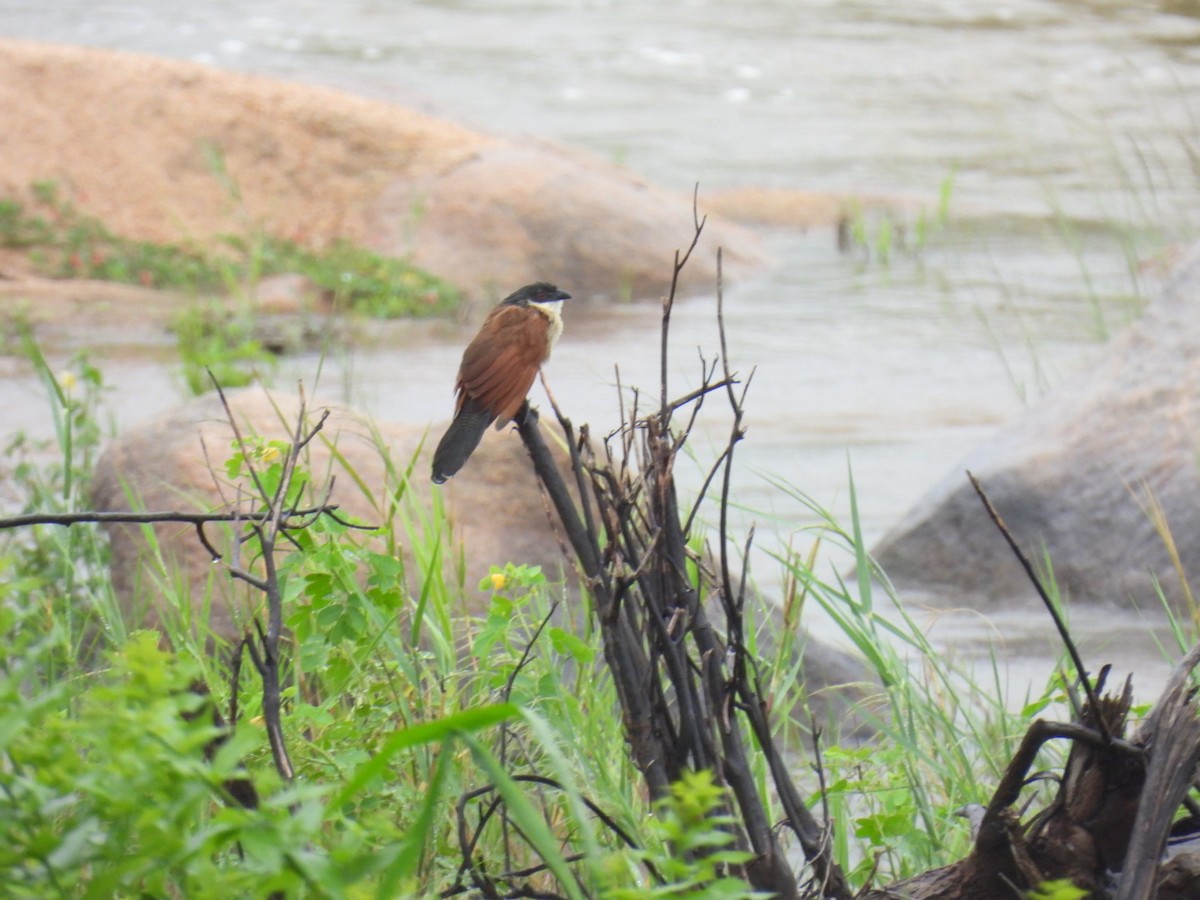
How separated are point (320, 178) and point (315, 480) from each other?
236 inches

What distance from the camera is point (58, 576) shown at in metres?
4.08

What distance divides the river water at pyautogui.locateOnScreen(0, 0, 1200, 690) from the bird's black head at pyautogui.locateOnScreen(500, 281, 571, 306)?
2.16 feet

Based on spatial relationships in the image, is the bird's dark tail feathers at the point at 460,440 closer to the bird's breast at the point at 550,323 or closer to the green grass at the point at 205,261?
the bird's breast at the point at 550,323

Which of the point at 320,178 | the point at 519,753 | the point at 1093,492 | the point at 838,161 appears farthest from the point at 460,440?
the point at 838,161

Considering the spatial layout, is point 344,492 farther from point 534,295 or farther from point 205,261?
point 205,261

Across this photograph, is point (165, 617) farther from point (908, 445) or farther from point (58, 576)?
point (908, 445)

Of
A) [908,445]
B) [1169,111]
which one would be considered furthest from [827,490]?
[1169,111]

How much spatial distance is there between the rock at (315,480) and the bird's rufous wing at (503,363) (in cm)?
143

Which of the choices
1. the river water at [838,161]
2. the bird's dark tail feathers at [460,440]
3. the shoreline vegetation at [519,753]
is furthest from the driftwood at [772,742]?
the river water at [838,161]

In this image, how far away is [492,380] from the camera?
2.50 meters

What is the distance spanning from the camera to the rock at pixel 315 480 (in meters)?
4.11

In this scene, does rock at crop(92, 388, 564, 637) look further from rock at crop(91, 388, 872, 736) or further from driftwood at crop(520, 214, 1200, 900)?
driftwood at crop(520, 214, 1200, 900)

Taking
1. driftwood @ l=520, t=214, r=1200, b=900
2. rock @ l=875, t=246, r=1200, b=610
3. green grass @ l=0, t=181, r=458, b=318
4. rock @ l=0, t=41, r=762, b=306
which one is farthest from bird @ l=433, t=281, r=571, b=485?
rock @ l=0, t=41, r=762, b=306

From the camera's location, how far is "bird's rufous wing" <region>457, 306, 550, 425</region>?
249 centimetres
